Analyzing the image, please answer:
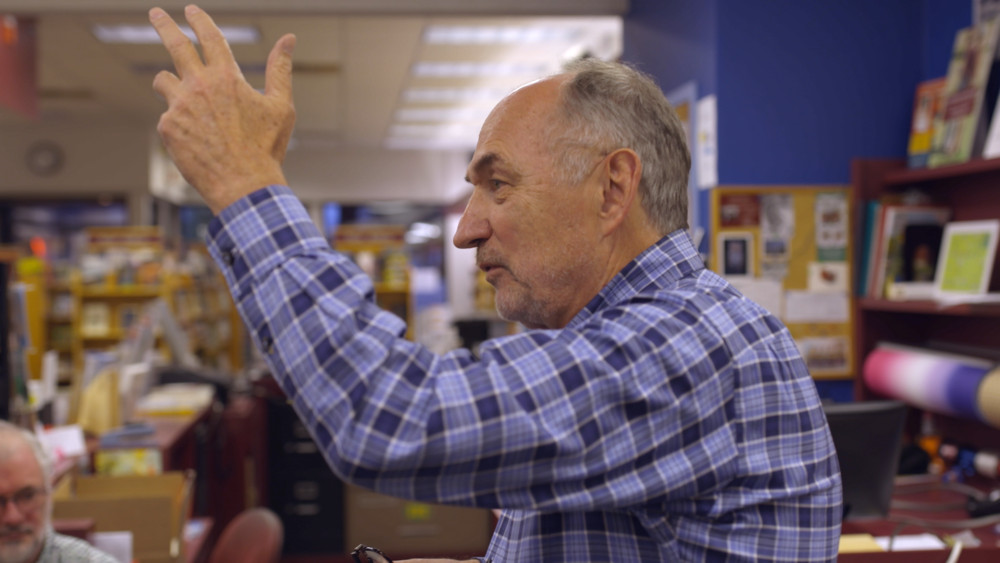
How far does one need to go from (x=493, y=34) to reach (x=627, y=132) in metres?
6.17

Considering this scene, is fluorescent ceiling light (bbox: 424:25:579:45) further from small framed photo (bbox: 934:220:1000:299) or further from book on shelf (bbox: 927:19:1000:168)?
small framed photo (bbox: 934:220:1000:299)

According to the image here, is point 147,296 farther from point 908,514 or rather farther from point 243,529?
point 908,514

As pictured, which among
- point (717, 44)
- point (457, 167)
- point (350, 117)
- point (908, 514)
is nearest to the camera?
point (908, 514)

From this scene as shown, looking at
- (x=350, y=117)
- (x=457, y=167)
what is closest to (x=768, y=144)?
(x=350, y=117)

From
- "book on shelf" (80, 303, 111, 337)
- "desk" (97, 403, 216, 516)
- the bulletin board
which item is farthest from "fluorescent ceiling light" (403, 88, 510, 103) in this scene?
the bulletin board

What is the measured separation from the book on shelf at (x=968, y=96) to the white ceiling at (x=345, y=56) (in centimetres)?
149

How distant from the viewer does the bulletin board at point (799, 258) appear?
130 inches

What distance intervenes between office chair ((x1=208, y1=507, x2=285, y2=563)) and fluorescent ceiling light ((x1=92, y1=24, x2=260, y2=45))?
182 inches

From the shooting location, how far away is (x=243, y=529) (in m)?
2.87

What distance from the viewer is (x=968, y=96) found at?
2.90 m

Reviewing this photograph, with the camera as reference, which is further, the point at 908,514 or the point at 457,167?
the point at 457,167

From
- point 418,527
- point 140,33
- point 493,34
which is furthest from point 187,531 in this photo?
point 140,33

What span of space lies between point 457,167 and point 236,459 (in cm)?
891

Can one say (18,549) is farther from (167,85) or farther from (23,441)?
(167,85)
